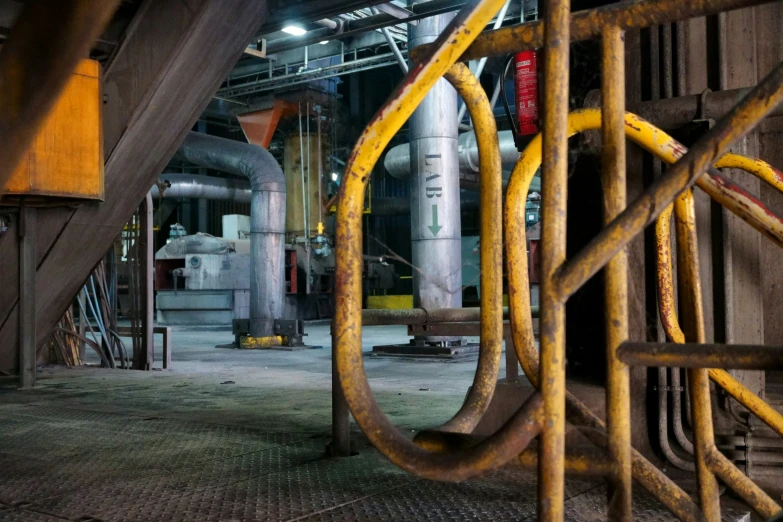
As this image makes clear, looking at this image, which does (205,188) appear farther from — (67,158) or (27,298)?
(67,158)

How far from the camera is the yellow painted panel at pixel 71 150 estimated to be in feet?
18.3

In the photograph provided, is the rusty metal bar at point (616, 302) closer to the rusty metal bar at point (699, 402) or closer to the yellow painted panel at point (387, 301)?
the rusty metal bar at point (699, 402)

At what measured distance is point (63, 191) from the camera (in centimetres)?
575

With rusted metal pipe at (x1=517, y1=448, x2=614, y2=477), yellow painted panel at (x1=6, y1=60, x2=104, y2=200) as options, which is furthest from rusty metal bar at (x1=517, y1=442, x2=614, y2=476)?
yellow painted panel at (x1=6, y1=60, x2=104, y2=200)

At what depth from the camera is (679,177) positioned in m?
1.47

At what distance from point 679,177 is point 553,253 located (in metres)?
0.27

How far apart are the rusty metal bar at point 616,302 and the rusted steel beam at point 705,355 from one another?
42 millimetres

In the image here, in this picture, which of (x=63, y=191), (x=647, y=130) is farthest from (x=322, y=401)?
(x=647, y=130)

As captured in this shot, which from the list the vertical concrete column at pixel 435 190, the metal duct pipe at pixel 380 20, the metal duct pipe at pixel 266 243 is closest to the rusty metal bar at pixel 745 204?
the metal duct pipe at pixel 380 20

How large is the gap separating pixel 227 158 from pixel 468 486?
10638 mm

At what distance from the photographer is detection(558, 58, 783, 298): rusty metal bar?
1438mm

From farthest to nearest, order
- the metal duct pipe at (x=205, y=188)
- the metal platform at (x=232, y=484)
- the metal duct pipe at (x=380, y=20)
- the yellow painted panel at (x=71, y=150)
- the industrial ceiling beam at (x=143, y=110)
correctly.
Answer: the metal duct pipe at (x=205, y=188) → the metal duct pipe at (x=380, y=20) → the industrial ceiling beam at (x=143, y=110) → the yellow painted panel at (x=71, y=150) → the metal platform at (x=232, y=484)

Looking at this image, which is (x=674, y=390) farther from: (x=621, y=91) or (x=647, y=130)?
(x=621, y=91)

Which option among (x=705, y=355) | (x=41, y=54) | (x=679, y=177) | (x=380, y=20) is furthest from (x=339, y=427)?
(x=380, y=20)
